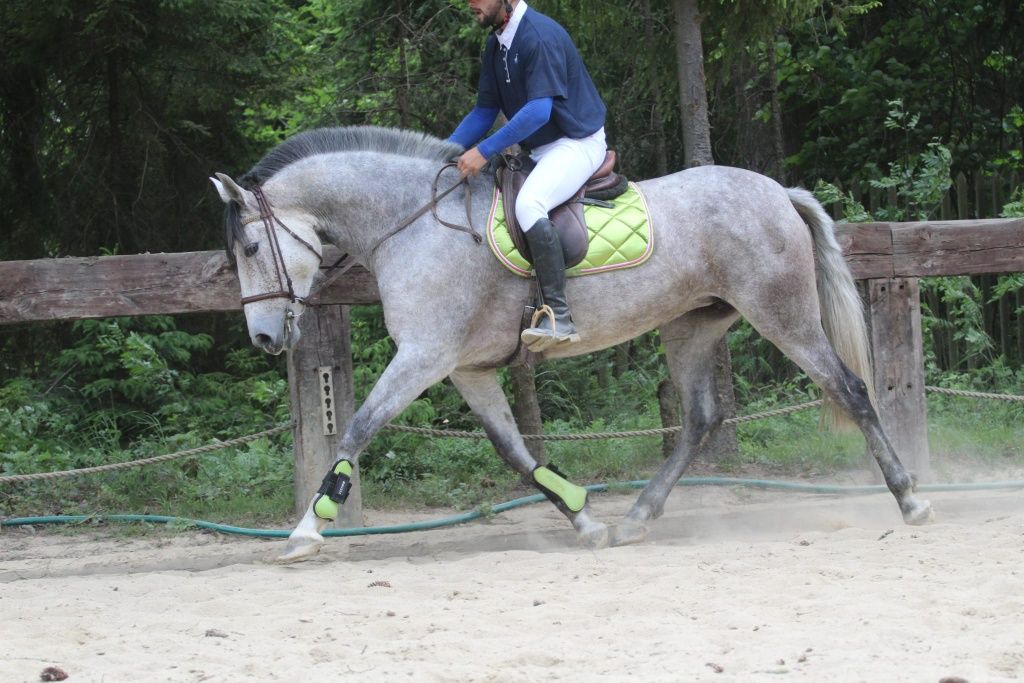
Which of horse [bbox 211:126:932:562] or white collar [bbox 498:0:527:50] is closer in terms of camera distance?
horse [bbox 211:126:932:562]

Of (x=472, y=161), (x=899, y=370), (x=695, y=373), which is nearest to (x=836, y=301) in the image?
(x=695, y=373)

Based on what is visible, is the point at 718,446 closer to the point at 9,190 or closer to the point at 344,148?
the point at 344,148

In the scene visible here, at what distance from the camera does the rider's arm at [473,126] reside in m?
5.87

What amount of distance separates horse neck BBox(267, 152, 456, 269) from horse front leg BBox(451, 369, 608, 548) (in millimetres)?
848

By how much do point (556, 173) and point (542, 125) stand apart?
234 millimetres

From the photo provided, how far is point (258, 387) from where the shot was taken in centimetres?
903

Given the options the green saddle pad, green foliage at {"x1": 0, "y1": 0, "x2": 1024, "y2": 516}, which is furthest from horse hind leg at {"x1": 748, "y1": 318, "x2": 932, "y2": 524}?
green foliage at {"x1": 0, "y1": 0, "x2": 1024, "y2": 516}

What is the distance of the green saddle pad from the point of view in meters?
5.41

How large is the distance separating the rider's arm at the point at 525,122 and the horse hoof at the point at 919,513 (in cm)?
262

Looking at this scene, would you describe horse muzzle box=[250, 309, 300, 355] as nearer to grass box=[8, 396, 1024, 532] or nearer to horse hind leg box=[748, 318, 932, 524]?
grass box=[8, 396, 1024, 532]

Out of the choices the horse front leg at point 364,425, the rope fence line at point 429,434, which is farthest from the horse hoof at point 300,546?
the rope fence line at point 429,434

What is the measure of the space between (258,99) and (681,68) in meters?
4.14

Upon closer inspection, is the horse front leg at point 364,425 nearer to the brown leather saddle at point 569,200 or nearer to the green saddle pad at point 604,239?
the green saddle pad at point 604,239

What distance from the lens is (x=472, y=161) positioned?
537 cm
